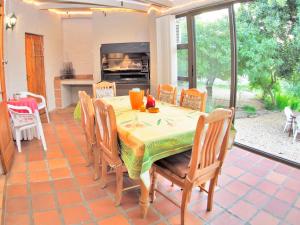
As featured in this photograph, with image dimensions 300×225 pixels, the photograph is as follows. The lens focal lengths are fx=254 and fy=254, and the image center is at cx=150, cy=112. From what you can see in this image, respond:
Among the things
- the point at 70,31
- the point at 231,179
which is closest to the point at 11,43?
the point at 70,31

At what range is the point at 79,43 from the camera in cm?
675

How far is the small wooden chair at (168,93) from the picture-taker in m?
3.39

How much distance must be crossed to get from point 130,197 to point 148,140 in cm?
81

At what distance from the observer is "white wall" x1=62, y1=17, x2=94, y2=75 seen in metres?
6.67

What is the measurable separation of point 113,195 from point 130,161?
0.68 metres

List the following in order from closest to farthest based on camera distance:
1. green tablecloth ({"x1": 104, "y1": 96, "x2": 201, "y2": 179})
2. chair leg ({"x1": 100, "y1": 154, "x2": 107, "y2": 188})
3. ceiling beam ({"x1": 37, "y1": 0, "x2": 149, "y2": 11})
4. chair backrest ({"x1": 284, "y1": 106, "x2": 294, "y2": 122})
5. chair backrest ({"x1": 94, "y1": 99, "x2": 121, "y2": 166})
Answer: green tablecloth ({"x1": 104, "y1": 96, "x2": 201, "y2": 179}) < chair backrest ({"x1": 94, "y1": 99, "x2": 121, "y2": 166}) < chair leg ({"x1": 100, "y1": 154, "x2": 107, "y2": 188}) < chair backrest ({"x1": 284, "y1": 106, "x2": 294, "y2": 122}) < ceiling beam ({"x1": 37, "y1": 0, "x2": 149, "y2": 11})

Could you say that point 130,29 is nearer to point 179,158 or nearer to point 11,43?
point 11,43

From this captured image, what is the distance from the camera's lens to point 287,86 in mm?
3203

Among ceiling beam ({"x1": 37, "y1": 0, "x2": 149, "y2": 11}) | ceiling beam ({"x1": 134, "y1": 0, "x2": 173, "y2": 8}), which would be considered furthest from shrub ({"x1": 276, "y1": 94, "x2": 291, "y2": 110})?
ceiling beam ({"x1": 37, "y1": 0, "x2": 149, "y2": 11})

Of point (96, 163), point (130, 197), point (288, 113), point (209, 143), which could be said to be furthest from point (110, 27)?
point (209, 143)

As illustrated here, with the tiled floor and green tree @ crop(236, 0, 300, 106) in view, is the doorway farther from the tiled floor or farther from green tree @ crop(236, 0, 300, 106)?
green tree @ crop(236, 0, 300, 106)

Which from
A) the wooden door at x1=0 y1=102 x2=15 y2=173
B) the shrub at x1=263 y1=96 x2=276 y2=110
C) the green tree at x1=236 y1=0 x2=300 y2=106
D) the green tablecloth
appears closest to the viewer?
the green tablecloth

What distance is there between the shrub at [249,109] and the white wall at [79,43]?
14.4ft

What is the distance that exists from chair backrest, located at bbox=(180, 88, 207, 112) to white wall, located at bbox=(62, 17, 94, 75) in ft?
14.5
